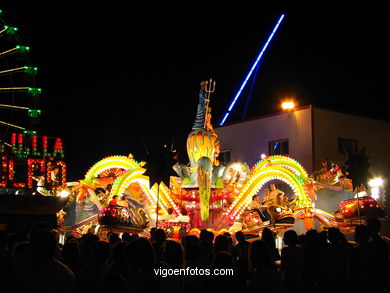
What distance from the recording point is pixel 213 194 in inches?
881

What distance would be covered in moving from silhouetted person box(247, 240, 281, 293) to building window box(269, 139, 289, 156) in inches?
884

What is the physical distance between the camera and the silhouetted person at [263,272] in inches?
263

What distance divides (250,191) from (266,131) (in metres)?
9.25

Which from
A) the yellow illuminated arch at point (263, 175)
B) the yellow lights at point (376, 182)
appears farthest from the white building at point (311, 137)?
the yellow illuminated arch at point (263, 175)

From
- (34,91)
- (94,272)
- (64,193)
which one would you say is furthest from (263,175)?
(94,272)

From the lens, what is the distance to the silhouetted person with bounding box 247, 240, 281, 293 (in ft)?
21.9

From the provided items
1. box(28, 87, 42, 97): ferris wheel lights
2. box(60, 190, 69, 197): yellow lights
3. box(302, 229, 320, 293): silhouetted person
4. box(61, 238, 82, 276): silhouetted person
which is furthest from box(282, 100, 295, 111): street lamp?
box(61, 238, 82, 276): silhouetted person

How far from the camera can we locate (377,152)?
97.0 feet

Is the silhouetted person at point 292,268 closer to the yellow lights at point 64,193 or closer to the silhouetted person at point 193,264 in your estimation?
the silhouetted person at point 193,264

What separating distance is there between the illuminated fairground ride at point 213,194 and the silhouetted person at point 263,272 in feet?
40.5

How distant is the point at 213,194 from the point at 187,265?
14.8 meters

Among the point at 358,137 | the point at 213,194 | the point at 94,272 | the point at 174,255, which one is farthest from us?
the point at 358,137

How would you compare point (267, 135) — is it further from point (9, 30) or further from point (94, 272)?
point (94, 272)

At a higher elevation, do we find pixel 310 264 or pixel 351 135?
pixel 351 135
